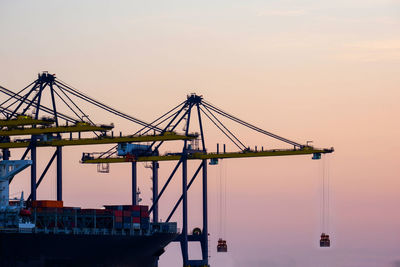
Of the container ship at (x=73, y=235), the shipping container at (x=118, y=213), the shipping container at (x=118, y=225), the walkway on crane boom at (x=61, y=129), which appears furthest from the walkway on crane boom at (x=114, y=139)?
the shipping container at (x=118, y=225)

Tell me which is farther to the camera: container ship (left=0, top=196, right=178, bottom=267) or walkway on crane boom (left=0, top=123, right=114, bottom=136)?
walkway on crane boom (left=0, top=123, right=114, bottom=136)

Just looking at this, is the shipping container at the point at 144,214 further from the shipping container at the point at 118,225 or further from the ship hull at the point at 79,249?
the shipping container at the point at 118,225

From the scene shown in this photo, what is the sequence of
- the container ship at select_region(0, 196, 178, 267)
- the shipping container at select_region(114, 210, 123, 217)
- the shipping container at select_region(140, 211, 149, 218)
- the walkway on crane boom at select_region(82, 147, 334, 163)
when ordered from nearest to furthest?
the container ship at select_region(0, 196, 178, 267), the shipping container at select_region(114, 210, 123, 217), the shipping container at select_region(140, 211, 149, 218), the walkway on crane boom at select_region(82, 147, 334, 163)

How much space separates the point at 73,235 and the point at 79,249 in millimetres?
1843

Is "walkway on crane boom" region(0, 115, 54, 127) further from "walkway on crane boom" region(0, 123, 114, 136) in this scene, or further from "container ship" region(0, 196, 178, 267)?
"container ship" region(0, 196, 178, 267)

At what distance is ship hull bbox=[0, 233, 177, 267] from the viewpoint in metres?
112

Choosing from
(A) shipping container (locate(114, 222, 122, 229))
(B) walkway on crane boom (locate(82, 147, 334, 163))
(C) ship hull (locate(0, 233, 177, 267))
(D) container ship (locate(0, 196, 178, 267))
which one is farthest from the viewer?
(B) walkway on crane boom (locate(82, 147, 334, 163))

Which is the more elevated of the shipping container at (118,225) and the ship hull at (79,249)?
the shipping container at (118,225)

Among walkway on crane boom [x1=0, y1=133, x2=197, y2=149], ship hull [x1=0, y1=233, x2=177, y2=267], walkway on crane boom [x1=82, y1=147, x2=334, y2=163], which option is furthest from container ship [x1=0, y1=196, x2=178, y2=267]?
walkway on crane boom [x1=82, y1=147, x2=334, y2=163]

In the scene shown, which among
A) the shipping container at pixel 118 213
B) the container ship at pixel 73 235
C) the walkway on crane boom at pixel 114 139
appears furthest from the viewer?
the walkway on crane boom at pixel 114 139

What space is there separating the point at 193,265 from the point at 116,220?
2948 centimetres

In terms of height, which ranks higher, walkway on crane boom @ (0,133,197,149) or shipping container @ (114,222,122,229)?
walkway on crane boom @ (0,133,197,149)

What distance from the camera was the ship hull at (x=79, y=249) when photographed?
11188 cm

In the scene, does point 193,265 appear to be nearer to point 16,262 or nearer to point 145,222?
point 145,222
